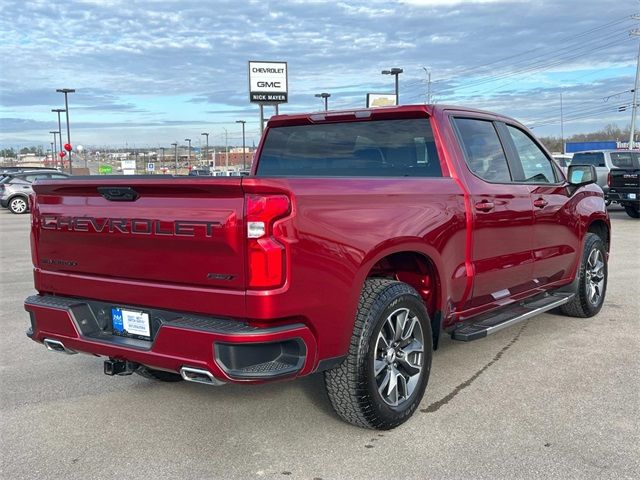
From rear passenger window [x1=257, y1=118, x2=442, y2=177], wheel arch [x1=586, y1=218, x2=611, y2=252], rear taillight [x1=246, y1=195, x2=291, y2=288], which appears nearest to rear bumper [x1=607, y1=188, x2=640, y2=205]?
wheel arch [x1=586, y1=218, x2=611, y2=252]

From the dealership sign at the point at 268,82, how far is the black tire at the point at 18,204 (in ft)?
31.7

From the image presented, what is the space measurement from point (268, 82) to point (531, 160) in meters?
21.0

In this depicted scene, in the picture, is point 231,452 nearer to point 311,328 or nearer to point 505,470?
point 311,328

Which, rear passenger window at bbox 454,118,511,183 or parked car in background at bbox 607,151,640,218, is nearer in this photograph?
rear passenger window at bbox 454,118,511,183

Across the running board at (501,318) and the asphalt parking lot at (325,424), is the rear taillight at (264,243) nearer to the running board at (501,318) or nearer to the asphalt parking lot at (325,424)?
the asphalt parking lot at (325,424)

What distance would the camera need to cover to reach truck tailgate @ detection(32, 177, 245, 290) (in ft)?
9.96

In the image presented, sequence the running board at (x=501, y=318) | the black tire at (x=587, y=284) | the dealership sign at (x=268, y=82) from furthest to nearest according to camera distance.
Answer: the dealership sign at (x=268, y=82) → the black tire at (x=587, y=284) → the running board at (x=501, y=318)

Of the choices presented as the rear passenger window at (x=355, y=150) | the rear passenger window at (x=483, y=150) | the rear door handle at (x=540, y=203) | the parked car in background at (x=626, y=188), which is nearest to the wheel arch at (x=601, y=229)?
the rear door handle at (x=540, y=203)

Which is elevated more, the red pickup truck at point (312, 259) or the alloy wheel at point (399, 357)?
the red pickup truck at point (312, 259)

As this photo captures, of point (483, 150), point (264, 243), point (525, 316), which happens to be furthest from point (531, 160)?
point (264, 243)

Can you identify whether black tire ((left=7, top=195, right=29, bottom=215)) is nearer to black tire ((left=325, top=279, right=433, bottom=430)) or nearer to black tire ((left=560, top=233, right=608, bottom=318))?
black tire ((left=560, top=233, right=608, bottom=318))

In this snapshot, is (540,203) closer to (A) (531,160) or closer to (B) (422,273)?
(A) (531,160)

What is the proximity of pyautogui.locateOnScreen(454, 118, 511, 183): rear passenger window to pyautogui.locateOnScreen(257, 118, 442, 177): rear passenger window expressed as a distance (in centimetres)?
33

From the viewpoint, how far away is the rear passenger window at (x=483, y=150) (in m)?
4.68
